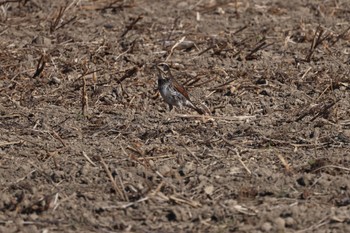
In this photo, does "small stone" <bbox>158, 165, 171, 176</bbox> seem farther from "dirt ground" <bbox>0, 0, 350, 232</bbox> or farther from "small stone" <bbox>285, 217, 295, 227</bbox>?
"small stone" <bbox>285, 217, 295, 227</bbox>

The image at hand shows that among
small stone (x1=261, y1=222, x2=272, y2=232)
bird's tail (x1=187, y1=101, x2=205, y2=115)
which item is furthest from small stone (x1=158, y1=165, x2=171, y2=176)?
bird's tail (x1=187, y1=101, x2=205, y2=115)

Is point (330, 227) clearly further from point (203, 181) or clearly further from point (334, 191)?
point (203, 181)

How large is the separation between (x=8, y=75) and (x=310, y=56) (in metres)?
3.53

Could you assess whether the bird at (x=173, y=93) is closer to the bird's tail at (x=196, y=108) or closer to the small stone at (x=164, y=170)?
the bird's tail at (x=196, y=108)

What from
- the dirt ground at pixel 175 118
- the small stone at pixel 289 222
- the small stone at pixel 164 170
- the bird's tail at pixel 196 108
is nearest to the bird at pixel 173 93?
the bird's tail at pixel 196 108

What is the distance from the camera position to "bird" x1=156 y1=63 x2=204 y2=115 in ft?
34.9

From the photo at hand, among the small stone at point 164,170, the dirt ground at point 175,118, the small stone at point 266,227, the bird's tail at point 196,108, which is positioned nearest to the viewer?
the small stone at point 266,227

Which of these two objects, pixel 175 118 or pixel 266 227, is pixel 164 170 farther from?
pixel 175 118

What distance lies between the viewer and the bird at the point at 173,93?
34.9 feet

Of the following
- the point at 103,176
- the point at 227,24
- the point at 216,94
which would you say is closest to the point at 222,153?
the point at 103,176

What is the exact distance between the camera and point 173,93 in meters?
10.6

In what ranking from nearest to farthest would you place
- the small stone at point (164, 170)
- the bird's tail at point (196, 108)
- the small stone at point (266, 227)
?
1. the small stone at point (266, 227)
2. the small stone at point (164, 170)
3. the bird's tail at point (196, 108)

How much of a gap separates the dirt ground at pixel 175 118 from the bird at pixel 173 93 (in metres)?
0.11

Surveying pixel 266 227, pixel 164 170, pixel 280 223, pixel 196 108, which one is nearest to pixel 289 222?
pixel 280 223
